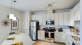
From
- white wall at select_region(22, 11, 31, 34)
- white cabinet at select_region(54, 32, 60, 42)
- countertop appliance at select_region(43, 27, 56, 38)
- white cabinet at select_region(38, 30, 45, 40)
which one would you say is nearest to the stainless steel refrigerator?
white cabinet at select_region(38, 30, 45, 40)

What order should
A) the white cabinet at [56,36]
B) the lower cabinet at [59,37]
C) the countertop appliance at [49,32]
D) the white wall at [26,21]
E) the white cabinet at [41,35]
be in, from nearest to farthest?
the lower cabinet at [59,37] → the white cabinet at [56,36] → the countertop appliance at [49,32] → the white cabinet at [41,35] → the white wall at [26,21]

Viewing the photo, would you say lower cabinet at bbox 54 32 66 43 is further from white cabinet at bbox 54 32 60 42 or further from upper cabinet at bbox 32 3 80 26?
upper cabinet at bbox 32 3 80 26

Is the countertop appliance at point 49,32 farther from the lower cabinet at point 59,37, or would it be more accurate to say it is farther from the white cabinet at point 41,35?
the lower cabinet at point 59,37

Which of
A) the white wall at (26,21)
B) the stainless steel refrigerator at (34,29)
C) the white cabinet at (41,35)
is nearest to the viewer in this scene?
the white cabinet at (41,35)

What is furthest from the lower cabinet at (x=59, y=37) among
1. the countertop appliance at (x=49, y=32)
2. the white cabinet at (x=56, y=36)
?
the countertop appliance at (x=49, y=32)

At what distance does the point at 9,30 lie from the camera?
543 cm

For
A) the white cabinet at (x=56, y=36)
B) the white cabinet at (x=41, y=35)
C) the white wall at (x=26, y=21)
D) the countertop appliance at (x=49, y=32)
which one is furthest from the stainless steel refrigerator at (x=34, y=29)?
the white cabinet at (x=56, y=36)

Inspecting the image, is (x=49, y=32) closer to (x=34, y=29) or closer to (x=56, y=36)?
(x=56, y=36)

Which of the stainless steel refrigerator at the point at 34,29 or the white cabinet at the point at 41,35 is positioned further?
the stainless steel refrigerator at the point at 34,29

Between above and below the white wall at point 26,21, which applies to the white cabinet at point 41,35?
below

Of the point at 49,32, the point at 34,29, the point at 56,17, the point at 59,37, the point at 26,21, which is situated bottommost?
the point at 59,37

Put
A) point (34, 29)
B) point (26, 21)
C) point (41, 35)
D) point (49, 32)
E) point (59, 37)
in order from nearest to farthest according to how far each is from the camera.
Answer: point (59, 37) < point (49, 32) < point (41, 35) < point (34, 29) < point (26, 21)

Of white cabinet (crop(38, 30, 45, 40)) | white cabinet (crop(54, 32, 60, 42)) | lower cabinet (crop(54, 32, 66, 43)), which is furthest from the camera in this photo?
white cabinet (crop(38, 30, 45, 40))

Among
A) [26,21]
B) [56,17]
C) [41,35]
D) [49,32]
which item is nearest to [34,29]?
[41,35]
